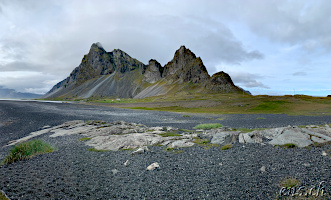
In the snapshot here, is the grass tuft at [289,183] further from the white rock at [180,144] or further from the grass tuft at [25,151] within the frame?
the grass tuft at [25,151]

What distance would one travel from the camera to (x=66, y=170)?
12.7 m

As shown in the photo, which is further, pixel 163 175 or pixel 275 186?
pixel 163 175

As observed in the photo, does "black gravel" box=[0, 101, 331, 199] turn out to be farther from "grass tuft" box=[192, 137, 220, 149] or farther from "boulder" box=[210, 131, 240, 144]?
"boulder" box=[210, 131, 240, 144]

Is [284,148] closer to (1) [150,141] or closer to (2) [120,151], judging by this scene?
(1) [150,141]

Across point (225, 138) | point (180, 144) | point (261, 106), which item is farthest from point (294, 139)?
point (261, 106)

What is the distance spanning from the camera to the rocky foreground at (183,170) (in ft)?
30.7

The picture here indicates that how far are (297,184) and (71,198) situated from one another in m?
11.3

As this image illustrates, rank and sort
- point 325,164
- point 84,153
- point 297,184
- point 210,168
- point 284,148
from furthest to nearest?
point 84,153 → point 284,148 → point 210,168 → point 325,164 → point 297,184

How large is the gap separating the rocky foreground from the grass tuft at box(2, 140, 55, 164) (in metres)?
0.89

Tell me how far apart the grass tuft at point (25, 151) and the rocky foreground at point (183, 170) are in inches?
35.0

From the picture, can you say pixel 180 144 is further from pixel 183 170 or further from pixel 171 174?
pixel 171 174

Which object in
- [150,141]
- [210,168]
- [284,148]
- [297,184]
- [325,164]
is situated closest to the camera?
[297,184]

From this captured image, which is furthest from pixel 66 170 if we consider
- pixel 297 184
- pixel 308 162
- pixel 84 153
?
pixel 308 162

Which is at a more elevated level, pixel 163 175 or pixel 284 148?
pixel 284 148
